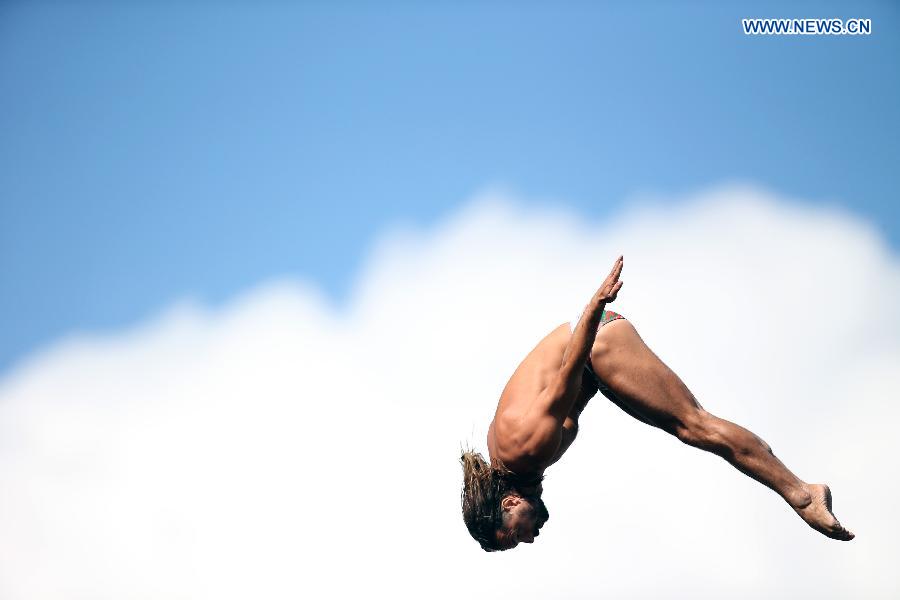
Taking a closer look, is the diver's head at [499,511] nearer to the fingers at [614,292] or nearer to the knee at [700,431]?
the knee at [700,431]

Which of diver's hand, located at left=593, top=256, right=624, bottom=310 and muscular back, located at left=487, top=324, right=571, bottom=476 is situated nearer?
diver's hand, located at left=593, top=256, right=624, bottom=310

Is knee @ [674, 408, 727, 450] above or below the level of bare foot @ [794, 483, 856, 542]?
above

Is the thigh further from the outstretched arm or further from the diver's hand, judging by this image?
the diver's hand

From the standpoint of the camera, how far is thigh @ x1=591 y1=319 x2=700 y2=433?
6961 mm

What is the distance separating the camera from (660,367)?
7.04 m

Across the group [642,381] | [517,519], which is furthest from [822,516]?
[517,519]

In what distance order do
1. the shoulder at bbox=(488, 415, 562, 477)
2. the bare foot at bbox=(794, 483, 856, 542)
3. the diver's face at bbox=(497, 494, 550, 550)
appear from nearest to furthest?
the bare foot at bbox=(794, 483, 856, 542) → the shoulder at bbox=(488, 415, 562, 477) → the diver's face at bbox=(497, 494, 550, 550)

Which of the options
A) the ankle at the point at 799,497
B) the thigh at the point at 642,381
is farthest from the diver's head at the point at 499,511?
the ankle at the point at 799,497

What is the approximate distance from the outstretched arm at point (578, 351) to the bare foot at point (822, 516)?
1.91 metres

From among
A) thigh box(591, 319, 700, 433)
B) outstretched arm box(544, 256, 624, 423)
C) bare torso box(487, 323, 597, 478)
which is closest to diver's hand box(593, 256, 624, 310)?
outstretched arm box(544, 256, 624, 423)

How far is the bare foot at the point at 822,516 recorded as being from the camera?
6.59 m

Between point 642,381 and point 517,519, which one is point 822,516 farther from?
point 517,519

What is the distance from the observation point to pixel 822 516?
21.7 feet

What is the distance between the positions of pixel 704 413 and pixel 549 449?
4.12 feet
